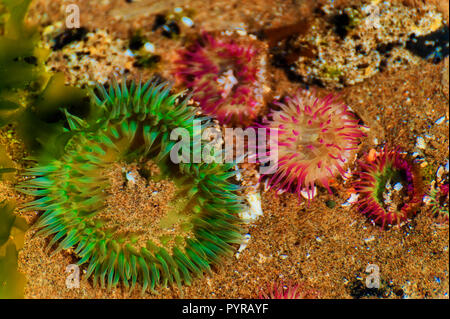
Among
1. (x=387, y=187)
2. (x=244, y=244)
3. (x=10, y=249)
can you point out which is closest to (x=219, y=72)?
(x=244, y=244)

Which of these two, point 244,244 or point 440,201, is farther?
point 440,201

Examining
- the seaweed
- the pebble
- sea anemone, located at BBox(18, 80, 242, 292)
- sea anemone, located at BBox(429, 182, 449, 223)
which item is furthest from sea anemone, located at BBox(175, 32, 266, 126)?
sea anemone, located at BBox(429, 182, 449, 223)

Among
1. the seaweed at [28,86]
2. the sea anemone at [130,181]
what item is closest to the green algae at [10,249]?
the sea anemone at [130,181]

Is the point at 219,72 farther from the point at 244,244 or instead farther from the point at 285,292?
the point at 285,292

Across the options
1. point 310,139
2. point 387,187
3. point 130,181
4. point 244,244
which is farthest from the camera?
point 387,187

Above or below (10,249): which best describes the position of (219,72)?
above

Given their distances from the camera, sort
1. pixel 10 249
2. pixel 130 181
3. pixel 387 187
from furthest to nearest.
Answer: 1. pixel 387 187
2. pixel 10 249
3. pixel 130 181
